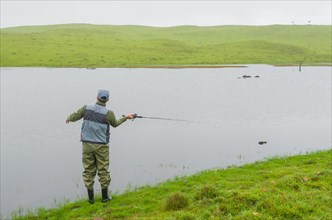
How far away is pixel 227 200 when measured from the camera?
10000mm

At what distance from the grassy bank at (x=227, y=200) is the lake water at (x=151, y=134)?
7.50 feet

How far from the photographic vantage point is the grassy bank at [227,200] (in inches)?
367

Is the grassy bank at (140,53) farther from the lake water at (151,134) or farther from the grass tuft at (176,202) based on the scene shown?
the grass tuft at (176,202)

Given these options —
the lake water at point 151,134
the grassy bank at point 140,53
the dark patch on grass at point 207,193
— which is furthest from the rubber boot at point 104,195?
the grassy bank at point 140,53

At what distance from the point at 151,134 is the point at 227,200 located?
49.6 ft

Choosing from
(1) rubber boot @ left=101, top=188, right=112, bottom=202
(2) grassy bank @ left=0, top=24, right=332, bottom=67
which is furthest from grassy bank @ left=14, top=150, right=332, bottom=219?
(2) grassy bank @ left=0, top=24, right=332, bottom=67

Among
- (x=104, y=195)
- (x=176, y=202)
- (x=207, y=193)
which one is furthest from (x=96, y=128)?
(x=207, y=193)

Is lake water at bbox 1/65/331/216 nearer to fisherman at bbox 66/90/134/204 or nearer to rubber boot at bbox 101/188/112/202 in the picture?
rubber boot at bbox 101/188/112/202

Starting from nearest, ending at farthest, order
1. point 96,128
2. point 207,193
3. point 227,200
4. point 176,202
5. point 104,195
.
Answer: point 227,200 → point 176,202 → point 207,193 → point 96,128 → point 104,195

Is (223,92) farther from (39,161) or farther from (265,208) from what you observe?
(265,208)

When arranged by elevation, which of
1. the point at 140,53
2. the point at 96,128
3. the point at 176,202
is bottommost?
the point at 176,202

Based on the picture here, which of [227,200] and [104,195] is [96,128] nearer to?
[104,195]

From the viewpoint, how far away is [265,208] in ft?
30.6

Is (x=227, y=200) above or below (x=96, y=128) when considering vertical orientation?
below
